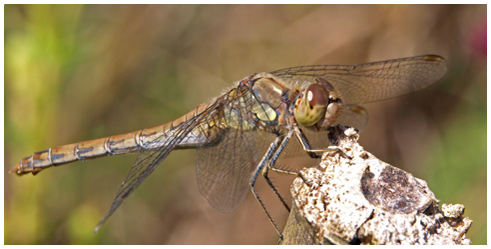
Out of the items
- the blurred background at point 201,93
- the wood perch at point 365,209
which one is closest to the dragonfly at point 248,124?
the blurred background at point 201,93

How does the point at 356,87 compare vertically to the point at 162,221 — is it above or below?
above

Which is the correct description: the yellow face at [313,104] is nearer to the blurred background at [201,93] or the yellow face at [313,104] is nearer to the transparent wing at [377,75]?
the transparent wing at [377,75]

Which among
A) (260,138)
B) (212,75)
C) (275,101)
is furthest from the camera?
(212,75)

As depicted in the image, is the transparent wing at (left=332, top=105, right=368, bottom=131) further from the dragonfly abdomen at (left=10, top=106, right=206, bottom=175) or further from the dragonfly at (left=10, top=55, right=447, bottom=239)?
the dragonfly abdomen at (left=10, top=106, right=206, bottom=175)

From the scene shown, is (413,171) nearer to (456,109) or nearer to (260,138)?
(456,109)

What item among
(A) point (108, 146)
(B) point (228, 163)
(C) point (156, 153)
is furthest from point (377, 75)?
(A) point (108, 146)

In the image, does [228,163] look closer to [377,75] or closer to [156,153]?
[156,153]

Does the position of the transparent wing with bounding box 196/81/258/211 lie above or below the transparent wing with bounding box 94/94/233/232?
below

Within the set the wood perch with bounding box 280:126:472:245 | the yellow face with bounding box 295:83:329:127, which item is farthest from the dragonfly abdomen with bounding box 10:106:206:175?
the wood perch with bounding box 280:126:472:245

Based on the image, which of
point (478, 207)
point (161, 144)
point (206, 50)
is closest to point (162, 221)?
point (161, 144)
